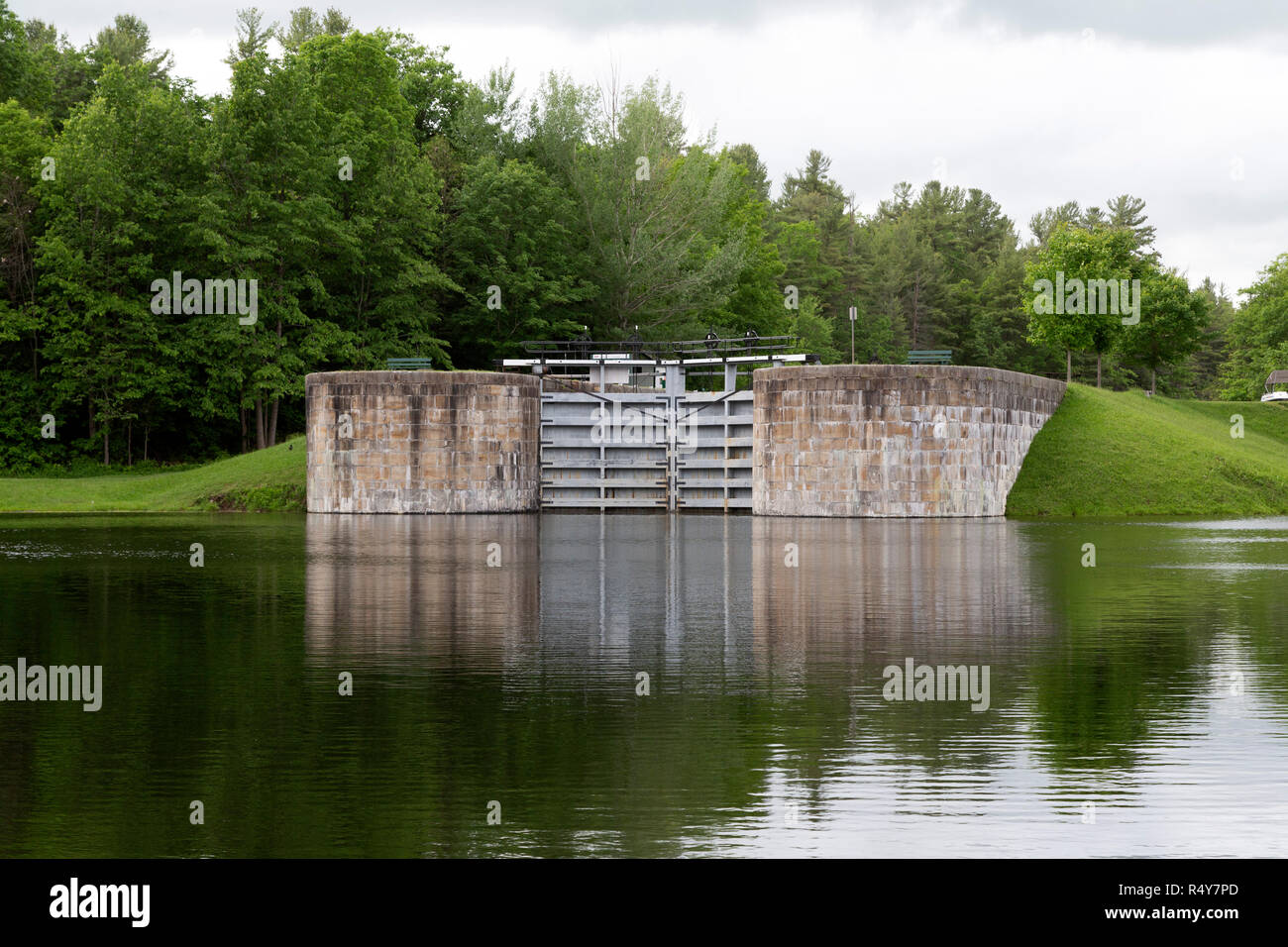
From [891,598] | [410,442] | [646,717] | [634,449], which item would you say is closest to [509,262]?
[634,449]

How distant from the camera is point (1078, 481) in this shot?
A: 191 ft

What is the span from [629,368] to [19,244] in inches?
1362

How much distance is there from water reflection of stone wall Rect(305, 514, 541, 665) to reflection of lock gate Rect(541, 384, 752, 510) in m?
13.4

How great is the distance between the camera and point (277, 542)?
38.6 metres

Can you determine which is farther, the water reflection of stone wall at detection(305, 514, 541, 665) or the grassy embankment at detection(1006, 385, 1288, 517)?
the grassy embankment at detection(1006, 385, 1288, 517)

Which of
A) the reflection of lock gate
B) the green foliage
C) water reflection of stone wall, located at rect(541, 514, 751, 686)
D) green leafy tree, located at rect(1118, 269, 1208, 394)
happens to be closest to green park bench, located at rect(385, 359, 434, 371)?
the reflection of lock gate

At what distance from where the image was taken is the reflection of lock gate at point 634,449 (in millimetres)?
56969

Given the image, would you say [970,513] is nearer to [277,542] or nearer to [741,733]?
[277,542]

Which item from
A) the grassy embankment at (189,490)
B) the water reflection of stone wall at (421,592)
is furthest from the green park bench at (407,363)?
the water reflection of stone wall at (421,592)

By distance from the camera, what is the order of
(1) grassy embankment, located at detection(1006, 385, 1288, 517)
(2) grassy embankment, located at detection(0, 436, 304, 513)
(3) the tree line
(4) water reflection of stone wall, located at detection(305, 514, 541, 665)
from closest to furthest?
(4) water reflection of stone wall, located at detection(305, 514, 541, 665), (1) grassy embankment, located at detection(1006, 385, 1288, 517), (2) grassy embankment, located at detection(0, 436, 304, 513), (3) the tree line

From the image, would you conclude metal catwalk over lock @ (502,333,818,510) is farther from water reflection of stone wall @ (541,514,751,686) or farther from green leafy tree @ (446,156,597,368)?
green leafy tree @ (446,156,597,368)

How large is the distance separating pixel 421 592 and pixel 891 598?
8.04 metres

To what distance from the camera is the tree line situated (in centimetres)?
7144
